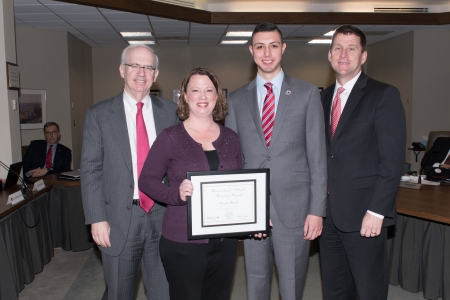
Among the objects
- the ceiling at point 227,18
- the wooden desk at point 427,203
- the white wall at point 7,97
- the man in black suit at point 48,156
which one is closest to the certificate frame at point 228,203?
the wooden desk at point 427,203

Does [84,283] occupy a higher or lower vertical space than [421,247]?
lower

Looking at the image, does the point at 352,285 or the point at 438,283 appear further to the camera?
the point at 438,283

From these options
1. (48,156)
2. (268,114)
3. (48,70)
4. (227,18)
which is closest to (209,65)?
(227,18)

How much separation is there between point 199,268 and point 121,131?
82 centimetres

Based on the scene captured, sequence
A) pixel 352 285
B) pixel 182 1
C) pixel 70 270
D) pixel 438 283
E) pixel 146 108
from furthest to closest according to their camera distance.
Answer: pixel 182 1 → pixel 70 270 → pixel 438 283 → pixel 352 285 → pixel 146 108

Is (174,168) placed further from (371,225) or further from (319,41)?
(319,41)

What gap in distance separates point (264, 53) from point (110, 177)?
1.05 m

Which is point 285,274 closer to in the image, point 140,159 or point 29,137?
A: point 140,159

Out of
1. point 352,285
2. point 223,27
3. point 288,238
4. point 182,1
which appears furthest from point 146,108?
point 223,27

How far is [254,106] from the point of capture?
7.43 ft

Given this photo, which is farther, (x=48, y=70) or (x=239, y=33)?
(x=239, y=33)

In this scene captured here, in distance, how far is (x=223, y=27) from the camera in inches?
351

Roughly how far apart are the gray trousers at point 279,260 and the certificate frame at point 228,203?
232 mm

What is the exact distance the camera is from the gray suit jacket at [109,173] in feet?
7.07
